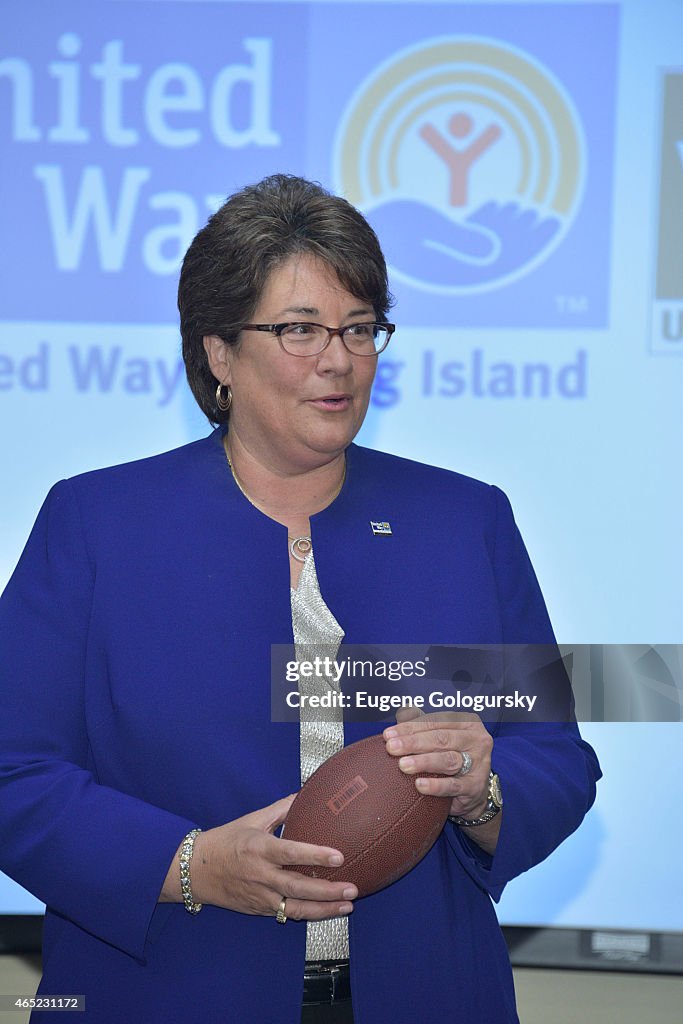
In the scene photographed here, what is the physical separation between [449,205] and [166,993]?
2.03 m

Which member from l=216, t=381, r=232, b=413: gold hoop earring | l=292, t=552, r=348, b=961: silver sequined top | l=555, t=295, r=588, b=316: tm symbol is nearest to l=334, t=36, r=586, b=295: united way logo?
l=555, t=295, r=588, b=316: tm symbol

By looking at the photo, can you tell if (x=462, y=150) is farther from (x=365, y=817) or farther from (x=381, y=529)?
(x=365, y=817)

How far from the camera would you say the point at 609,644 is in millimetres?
2885

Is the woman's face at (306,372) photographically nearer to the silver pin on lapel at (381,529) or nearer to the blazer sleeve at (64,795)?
the silver pin on lapel at (381,529)

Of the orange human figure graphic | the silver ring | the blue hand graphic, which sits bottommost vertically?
the silver ring

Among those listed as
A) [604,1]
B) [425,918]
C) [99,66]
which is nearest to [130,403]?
[99,66]

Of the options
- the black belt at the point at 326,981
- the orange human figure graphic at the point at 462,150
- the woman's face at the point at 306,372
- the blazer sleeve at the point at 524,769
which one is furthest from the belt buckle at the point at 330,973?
the orange human figure graphic at the point at 462,150

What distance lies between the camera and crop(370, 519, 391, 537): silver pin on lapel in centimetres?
171

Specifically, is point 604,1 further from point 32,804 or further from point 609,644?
point 32,804

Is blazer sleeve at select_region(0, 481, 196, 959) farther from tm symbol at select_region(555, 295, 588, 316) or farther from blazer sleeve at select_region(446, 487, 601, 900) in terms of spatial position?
tm symbol at select_region(555, 295, 588, 316)

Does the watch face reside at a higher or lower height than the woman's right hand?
higher

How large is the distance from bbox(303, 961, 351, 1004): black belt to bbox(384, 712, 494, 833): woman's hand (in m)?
0.27

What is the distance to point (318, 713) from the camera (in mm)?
1559

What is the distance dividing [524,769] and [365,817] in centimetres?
28
